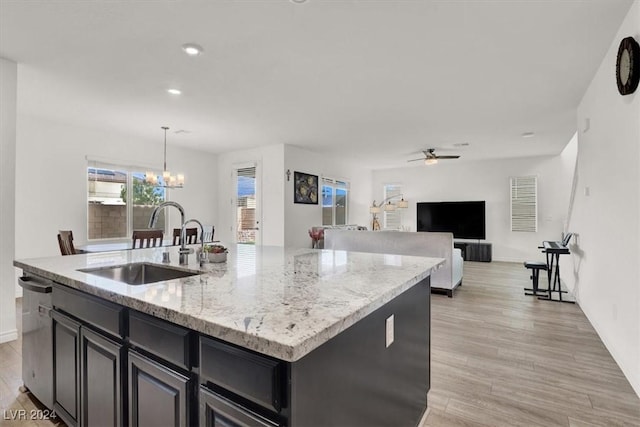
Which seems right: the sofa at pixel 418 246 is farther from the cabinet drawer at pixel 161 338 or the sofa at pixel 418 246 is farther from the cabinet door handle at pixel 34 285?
the cabinet door handle at pixel 34 285

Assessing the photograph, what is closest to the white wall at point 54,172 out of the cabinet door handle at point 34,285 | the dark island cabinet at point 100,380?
the cabinet door handle at point 34,285

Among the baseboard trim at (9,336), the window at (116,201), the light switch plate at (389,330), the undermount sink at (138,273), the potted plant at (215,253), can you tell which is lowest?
the baseboard trim at (9,336)

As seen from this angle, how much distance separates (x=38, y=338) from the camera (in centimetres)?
187

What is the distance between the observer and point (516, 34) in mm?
2479

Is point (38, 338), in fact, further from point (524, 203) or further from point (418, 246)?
point (524, 203)

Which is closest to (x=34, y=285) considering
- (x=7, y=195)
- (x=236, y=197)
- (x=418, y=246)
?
(x=7, y=195)

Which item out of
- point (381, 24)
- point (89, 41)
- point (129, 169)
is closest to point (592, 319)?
point (381, 24)

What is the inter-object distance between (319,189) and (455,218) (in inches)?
148

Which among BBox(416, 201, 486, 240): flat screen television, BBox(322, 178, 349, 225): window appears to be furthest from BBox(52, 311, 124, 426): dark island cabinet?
BBox(416, 201, 486, 240): flat screen television

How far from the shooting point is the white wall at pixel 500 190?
748cm

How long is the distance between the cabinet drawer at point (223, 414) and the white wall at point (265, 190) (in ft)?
17.5

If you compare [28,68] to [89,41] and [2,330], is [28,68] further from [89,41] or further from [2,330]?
[2,330]

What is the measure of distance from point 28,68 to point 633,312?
5.41m

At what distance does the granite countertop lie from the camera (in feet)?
2.78
